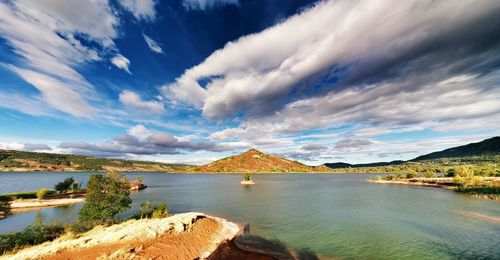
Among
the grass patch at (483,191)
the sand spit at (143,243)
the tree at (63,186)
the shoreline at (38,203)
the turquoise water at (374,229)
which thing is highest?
the grass patch at (483,191)

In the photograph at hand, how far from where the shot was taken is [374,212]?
2672 inches

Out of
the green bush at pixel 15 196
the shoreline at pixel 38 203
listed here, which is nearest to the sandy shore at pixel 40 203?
the shoreline at pixel 38 203

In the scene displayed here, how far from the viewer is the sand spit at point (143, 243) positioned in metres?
27.8

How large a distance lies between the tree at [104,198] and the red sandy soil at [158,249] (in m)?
20.7

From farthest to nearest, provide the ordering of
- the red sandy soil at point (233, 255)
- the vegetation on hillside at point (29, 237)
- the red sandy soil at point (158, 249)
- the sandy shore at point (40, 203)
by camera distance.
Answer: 1. the sandy shore at point (40, 203)
2. the red sandy soil at point (233, 255)
3. the vegetation on hillside at point (29, 237)
4. the red sandy soil at point (158, 249)

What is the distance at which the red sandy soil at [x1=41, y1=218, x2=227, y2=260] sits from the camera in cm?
2775

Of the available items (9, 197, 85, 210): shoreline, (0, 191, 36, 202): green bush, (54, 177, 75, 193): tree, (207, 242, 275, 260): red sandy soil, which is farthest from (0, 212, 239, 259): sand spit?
(54, 177, 75, 193): tree

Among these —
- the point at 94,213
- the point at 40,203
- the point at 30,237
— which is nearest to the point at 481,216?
the point at 94,213

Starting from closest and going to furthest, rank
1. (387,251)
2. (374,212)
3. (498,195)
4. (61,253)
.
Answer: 1. (61,253)
2. (387,251)
3. (374,212)
4. (498,195)

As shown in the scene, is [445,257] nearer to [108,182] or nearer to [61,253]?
[61,253]

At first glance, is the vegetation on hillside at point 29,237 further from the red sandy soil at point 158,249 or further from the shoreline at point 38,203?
the shoreline at point 38,203

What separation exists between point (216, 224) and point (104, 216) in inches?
926

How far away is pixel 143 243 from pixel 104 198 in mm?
24014

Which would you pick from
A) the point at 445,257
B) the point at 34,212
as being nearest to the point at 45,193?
the point at 34,212
